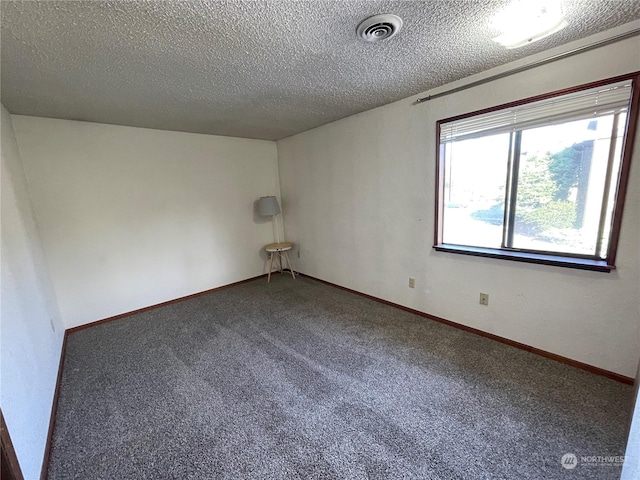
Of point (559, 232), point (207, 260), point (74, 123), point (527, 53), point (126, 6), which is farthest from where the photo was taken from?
point (207, 260)

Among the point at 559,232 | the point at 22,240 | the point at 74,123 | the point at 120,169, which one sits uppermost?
the point at 74,123


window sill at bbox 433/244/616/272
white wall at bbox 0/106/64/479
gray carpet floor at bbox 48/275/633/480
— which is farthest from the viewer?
window sill at bbox 433/244/616/272

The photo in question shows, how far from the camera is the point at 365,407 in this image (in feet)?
5.55

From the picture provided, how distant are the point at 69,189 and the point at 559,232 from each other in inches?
179

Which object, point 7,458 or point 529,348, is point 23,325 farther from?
point 529,348

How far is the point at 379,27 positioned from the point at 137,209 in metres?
3.21

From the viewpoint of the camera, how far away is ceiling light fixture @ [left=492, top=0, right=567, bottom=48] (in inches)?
53.8

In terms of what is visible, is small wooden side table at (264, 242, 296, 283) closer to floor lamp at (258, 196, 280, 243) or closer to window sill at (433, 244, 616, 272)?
floor lamp at (258, 196, 280, 243)

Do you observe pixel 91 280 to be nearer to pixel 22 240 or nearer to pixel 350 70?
pixel 22 240

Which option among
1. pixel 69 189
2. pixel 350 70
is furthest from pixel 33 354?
pixel 350 70

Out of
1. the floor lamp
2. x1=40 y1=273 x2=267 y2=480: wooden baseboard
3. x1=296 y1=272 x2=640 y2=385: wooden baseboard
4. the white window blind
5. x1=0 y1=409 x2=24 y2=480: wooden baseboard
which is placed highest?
the white window blind

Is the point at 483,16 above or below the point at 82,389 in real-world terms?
above
